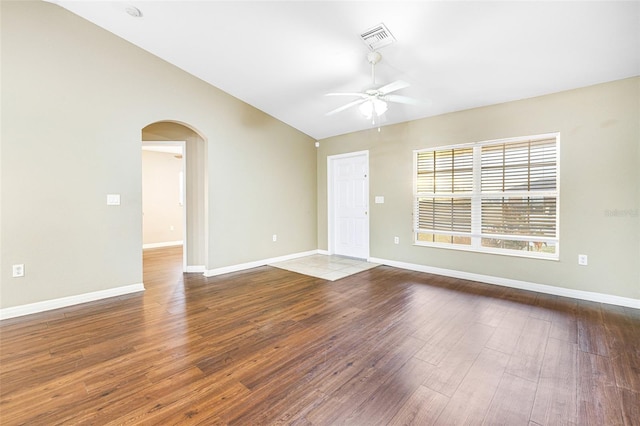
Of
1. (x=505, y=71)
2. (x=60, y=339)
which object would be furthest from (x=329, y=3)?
(x=60, y=339)

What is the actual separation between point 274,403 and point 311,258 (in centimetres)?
413

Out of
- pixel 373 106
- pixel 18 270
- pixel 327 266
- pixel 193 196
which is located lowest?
pixel 327 266

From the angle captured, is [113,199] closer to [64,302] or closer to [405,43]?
[64,302]

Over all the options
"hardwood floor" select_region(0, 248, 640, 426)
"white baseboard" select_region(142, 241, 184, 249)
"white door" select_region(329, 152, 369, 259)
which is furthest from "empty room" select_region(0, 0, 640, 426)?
"white baseboard" select_region(142, 241, 184, 249)

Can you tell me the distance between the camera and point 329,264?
524 centimetres

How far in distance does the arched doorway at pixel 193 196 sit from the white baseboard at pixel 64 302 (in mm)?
1085

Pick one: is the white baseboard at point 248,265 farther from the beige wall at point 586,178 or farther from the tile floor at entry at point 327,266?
the beige wall at point 586,178

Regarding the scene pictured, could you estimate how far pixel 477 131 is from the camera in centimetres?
411

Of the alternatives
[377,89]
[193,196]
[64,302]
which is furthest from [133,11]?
[64,302]

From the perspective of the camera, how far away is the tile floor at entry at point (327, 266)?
4.59 meters

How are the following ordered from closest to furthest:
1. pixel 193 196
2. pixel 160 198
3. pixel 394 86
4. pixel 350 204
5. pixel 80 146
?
pixel 394 86, pixel 80 146, pixel 193 196, pixel 350 204, pixel 160 198

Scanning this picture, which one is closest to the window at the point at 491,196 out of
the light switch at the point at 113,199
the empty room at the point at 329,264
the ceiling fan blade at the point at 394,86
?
the empty room at the point at 329,264

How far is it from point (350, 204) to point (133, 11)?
4.43 m

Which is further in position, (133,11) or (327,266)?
(327,266)
